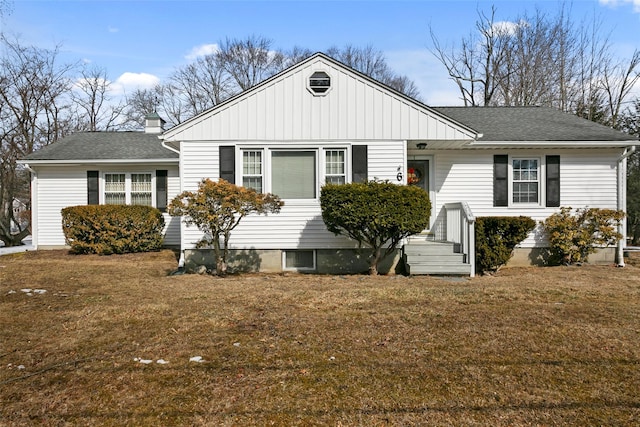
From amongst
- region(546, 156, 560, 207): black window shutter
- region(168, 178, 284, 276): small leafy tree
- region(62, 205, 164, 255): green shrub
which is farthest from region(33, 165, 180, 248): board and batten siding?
region(546, 156, 560, 207): black window shutter

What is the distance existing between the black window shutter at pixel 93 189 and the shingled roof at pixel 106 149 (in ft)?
1.90

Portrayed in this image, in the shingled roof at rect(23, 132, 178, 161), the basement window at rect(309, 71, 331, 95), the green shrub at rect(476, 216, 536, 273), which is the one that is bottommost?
the green shrub at rect(476, 216, 536, 273)

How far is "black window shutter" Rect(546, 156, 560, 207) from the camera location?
10273 millimetres

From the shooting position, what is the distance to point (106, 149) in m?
13.1

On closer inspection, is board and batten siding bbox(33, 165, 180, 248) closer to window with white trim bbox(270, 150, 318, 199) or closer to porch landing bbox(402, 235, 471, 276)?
window with white trim bbox(270, 150, 318, 199)

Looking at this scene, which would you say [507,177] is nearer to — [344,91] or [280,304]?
[344,91]

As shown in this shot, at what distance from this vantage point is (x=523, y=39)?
23969 mm

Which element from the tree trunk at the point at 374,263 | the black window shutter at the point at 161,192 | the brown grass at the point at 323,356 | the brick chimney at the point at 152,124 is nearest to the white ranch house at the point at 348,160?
the tree trunk at the point at 374,263

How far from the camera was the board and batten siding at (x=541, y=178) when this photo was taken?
10305 mm

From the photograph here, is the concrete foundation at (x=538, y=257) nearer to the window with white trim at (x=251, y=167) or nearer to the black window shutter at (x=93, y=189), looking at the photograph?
the window with white trim at (x=251, y=167)

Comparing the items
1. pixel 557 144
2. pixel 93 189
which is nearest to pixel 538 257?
pixel 557 144

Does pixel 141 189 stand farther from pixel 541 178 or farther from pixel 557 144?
pixel 557 144

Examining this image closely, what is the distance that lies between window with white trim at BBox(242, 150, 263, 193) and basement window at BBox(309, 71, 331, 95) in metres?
1.95

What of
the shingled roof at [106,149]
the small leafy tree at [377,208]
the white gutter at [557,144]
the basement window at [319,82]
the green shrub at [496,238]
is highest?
the basement window at [319,82]
